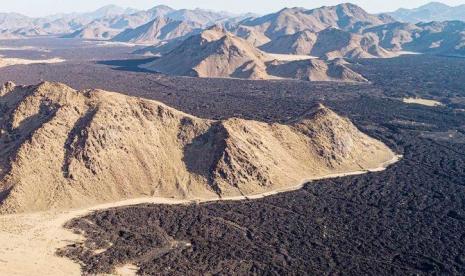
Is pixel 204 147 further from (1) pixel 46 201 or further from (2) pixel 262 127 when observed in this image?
(1) pixel 46 201

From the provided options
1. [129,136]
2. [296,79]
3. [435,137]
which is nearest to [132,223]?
[129,136]

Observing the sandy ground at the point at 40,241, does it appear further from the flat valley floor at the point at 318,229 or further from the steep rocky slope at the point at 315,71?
the steep rocky slope at the point at 315,71

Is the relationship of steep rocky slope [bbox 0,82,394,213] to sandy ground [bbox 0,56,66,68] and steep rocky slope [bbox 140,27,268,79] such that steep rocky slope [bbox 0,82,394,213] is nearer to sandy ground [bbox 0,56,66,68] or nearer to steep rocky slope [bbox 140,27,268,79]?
steep rocky slope [bbox 140,27,268,79]

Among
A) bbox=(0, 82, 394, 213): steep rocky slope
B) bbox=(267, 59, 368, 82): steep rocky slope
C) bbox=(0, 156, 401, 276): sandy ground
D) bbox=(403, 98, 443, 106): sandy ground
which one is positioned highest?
bbox=(0, 82, 394, 213): steep rocky slope

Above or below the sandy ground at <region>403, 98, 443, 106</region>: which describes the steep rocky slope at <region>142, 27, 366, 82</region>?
above

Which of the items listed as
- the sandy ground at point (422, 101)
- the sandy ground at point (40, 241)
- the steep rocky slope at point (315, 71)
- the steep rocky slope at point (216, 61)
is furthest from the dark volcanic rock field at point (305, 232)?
the steep rocky slope at point (216, 61)

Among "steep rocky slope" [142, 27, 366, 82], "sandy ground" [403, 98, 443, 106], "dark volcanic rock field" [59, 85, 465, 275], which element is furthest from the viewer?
"steep rocky slope" [142, 27, 366, 82]

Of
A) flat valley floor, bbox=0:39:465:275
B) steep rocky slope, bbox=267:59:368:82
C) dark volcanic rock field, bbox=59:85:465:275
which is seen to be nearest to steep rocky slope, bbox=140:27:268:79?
steep rocky slope, bbox=267:59:368:82
